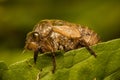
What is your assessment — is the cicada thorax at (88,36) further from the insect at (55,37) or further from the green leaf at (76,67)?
the green leaf at (76,67)

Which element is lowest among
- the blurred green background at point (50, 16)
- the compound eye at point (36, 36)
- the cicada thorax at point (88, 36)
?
the blurred green background at point (50, 16)

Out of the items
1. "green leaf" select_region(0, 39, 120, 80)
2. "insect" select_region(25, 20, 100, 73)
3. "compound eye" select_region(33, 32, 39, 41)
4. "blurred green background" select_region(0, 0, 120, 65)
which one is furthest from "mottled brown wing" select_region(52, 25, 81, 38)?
"blurred green background" select_region(0, 0, 120, 65)

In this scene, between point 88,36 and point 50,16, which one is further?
point 50,16

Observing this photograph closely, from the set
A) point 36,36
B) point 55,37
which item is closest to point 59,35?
point 55,37

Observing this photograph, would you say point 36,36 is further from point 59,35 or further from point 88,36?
point 88,36

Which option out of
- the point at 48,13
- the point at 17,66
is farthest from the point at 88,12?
the point at 17,66

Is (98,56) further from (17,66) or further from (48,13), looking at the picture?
(48,13)

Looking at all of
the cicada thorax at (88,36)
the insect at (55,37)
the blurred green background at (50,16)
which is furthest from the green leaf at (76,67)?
the blurred green background at (50,16)

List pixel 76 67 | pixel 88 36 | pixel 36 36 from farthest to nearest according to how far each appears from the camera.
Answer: pixel 88 36
pixel 36 36
pixel 76 67
